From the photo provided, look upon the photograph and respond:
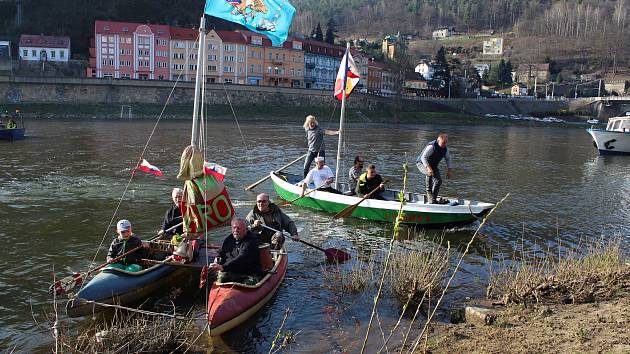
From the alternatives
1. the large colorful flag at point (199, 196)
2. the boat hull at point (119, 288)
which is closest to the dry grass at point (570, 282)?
the large colorful flag at point (199, 196)

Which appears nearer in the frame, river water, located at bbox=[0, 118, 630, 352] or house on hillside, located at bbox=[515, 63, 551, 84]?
river water, located at bbox=[0, 118, 630, 352]

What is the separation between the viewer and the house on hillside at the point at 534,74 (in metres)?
177

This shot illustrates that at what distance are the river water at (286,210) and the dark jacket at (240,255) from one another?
0.94 m

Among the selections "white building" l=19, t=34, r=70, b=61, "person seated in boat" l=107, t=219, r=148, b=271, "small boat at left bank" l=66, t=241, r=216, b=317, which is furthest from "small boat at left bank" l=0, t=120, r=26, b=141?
"white building" l=19, t=34, r=70, b=61

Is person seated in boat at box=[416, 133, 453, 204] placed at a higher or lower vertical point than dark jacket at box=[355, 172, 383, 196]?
higher

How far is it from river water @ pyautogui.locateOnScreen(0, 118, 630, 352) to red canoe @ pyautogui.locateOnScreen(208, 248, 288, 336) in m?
0.28

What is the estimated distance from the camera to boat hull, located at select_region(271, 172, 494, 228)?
15.8 metres

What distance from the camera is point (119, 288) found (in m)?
9.65

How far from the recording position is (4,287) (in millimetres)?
11227

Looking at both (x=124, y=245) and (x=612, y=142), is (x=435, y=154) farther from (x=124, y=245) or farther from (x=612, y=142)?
(x=612, y=142)

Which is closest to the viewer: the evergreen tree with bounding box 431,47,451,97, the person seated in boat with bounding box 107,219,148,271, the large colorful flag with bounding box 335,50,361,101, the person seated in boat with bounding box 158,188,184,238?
the person seated in boat with bounding box 107,219,148,271

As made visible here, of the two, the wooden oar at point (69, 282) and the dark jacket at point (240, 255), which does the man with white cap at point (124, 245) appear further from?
the dark jacket at point (240, 255)

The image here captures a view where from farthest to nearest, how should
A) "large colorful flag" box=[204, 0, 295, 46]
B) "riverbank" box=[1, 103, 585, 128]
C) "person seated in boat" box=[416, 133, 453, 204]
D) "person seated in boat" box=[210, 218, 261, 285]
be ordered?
"riverbank" box=[1, 103, 585, 128], "person seated in boat" box=[416, 133, 453, 204], "large colorful flag" box=[204, 0, 295, 46], "person seated in boat" box=[210, 218, 261, 285]

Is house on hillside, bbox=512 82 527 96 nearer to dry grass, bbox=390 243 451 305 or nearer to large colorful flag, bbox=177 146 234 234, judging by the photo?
dry grass, bbox=390 243 451 305
